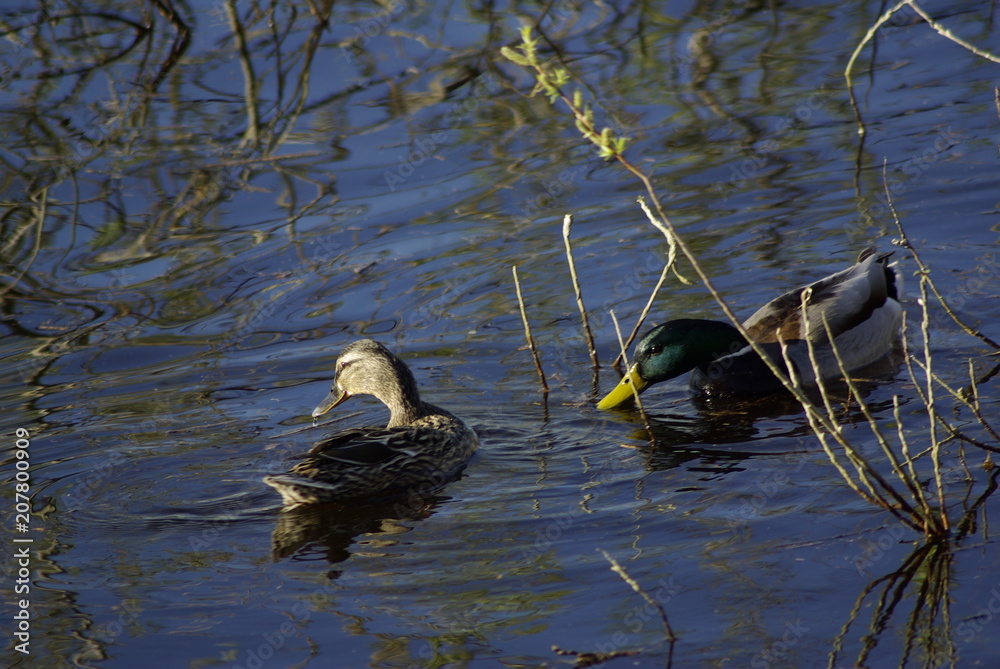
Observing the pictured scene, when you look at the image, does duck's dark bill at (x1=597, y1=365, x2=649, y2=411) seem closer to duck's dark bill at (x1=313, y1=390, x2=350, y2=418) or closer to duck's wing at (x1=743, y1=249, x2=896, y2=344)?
duck's wing at (x1=743, y1=249, x2=896, y2=344)

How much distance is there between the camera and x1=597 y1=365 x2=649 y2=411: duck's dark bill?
7.18m

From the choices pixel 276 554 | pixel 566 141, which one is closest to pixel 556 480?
pixel 276 554

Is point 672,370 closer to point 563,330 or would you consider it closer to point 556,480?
point 563,330

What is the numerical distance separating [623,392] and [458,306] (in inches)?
68.8

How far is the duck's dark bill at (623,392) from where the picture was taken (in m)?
7.18

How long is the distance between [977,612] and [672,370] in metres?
3.21

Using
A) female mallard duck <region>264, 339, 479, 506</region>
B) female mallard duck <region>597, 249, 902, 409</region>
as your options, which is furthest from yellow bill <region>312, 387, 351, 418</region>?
female mallard duck <region>597, 249, 902, 409</region>

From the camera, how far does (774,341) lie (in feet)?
25.0

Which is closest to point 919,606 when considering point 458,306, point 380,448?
point 380,448

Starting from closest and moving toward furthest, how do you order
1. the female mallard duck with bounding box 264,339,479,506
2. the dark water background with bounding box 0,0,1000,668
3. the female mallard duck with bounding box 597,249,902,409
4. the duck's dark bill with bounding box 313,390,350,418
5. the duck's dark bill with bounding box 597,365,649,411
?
the dark water background with bounding box 0,0,1000,668 → the female mallard duck with bounding box 264,339,479,506 → the duck's dark bill with bounding box 313,390,350,418 → the duck's dark bill with bounding box 597,365,649,411 → the female mallard duck with bounding box 597,249,902,409

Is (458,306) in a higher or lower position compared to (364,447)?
higher

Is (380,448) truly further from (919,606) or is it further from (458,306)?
(919,606)

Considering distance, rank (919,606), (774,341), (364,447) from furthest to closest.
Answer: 1. (774,341)
2. (364,447)
3. (919,606)

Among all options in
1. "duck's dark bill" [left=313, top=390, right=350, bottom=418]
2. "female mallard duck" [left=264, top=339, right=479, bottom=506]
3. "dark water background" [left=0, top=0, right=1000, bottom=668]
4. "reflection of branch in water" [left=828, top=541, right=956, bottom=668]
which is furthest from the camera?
"duck's dark bill" [left=313, top=390, right=350, bottom=418]
